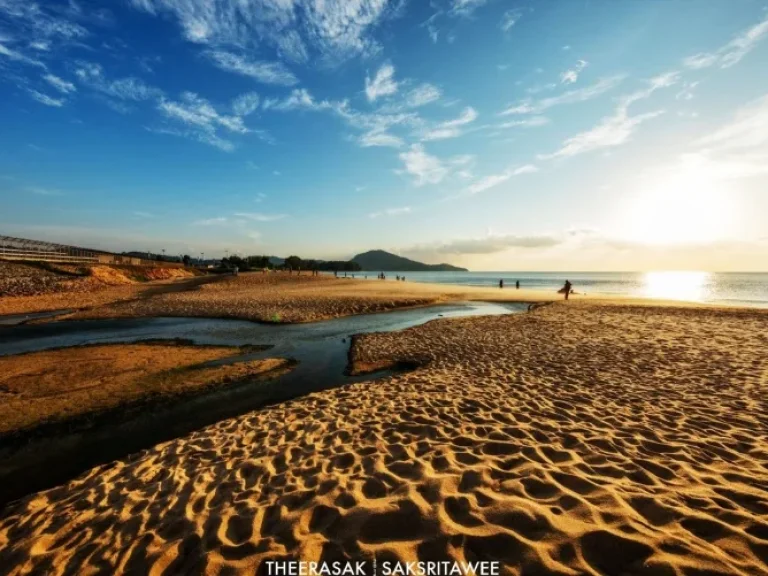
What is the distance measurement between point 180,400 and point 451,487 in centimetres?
808

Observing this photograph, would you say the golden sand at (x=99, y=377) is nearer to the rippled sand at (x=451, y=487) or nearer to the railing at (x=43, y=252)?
the rippled sand at (x=451, y=487)

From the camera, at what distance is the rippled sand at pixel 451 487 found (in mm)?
3191

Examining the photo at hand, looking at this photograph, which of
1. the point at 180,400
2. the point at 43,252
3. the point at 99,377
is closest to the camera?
the point at 180,400

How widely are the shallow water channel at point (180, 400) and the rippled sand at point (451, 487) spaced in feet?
3.30

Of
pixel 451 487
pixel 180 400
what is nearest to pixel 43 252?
pixel 180 400

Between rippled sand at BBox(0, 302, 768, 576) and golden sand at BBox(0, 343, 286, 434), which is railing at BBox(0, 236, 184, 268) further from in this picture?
rippled sand at BBox(0, 302, 768, 576)

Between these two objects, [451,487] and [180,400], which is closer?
[451,487]

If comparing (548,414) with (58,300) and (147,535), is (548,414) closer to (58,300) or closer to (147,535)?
(147,535)

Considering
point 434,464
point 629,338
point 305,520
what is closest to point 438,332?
point 629,338

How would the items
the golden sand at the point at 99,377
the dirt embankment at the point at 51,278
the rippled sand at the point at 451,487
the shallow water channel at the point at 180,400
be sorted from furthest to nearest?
the dirt embankment at the point at 51,278 → the golden sand at the point at 99,377 → the shallow water channel at the point at 180,400 → the rippled sand at the point at 451,487

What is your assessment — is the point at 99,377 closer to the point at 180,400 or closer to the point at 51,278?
the point at 180,400

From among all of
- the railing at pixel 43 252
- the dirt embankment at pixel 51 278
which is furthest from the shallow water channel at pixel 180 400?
the railing at pixel 43 252

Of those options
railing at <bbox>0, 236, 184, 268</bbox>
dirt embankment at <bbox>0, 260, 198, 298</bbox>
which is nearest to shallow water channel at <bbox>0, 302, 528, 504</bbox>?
dirt embankment at <bbox>0, 260, 198, 298</bbox>

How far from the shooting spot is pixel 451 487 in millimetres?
4145
